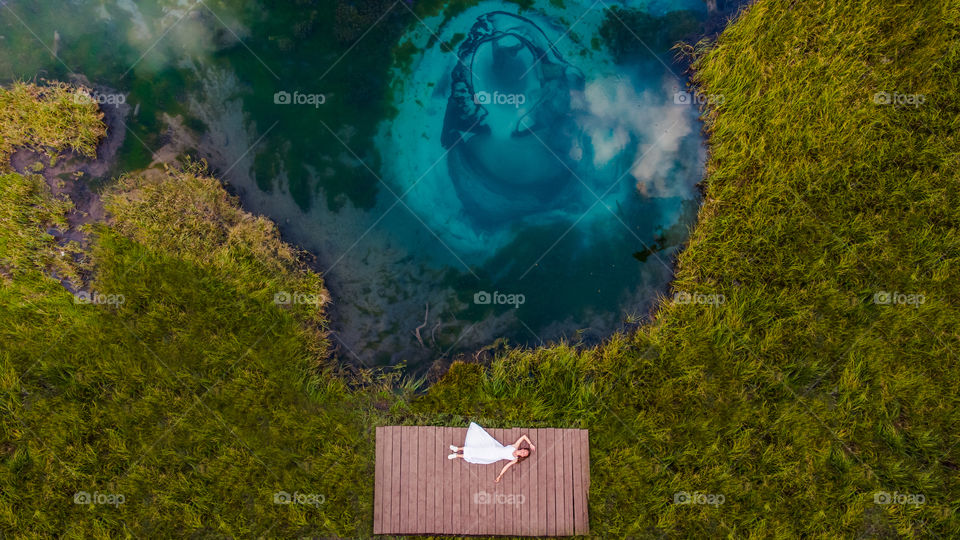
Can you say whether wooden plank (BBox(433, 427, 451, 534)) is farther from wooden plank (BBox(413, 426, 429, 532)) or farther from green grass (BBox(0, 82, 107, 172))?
green grass (BBox(0, 82, 107, 172))

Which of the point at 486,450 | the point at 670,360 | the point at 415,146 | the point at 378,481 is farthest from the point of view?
the point at 415,146

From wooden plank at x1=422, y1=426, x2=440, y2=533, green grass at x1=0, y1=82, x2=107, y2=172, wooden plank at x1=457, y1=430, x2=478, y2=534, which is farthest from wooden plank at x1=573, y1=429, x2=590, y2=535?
green grass at x1=0, y1=82, x2=107, y2=172

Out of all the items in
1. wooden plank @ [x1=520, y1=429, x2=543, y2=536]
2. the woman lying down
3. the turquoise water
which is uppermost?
the turquoise water

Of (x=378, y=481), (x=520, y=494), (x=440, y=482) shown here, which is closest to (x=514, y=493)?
(x=520, y=494)

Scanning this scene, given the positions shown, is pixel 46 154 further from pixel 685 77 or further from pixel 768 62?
pixel 768 62

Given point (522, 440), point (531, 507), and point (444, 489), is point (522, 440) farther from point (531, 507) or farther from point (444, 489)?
point (444, 489)

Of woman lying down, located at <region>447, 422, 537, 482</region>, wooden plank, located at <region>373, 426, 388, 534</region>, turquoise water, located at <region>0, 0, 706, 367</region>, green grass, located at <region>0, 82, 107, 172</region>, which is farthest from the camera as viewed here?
turquoise water, located at <region>0, 0, 706, 367</region>

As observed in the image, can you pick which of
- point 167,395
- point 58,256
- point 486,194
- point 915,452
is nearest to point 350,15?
point 486,194
